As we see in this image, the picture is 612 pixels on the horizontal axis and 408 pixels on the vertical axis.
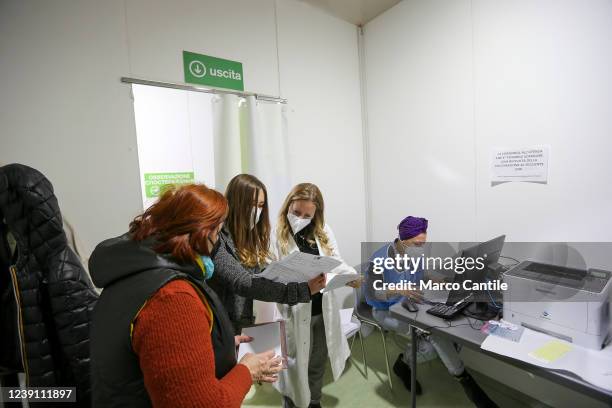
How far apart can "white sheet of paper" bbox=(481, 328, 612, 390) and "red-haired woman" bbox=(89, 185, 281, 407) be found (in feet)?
3.97

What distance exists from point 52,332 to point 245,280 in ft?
2.44

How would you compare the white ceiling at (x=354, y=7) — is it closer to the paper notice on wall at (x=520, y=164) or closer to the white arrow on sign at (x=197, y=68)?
the white arrow on sign at (x=197, y=68)

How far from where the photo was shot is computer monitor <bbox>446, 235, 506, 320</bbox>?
166 centimetres

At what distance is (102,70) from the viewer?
1719 millimetres

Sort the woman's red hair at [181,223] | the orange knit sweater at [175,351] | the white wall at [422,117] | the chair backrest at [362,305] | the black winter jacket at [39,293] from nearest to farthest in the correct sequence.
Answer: the orange knit sweater at [175,351], the woman's red hair at [181,223], the black winter jacket at [39,293], the white wall at [422,117], the chair backrest at [362,305]

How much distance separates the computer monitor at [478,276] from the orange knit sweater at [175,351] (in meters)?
1.48

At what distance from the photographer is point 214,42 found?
82.6 inches

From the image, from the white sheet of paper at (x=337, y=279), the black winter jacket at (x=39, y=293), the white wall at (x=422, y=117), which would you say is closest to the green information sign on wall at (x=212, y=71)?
the black winter jacket at (x=39, y=293)

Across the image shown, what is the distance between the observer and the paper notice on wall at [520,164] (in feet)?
6.16

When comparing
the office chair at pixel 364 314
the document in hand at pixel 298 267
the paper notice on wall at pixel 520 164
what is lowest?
the office chair at pixel 364 314

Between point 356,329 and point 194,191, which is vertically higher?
point 194,191

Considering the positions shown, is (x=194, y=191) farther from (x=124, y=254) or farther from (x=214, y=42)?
(x=214, y=42)

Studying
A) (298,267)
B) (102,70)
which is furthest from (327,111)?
(298,267)

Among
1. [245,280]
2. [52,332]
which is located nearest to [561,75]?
[245,280]
